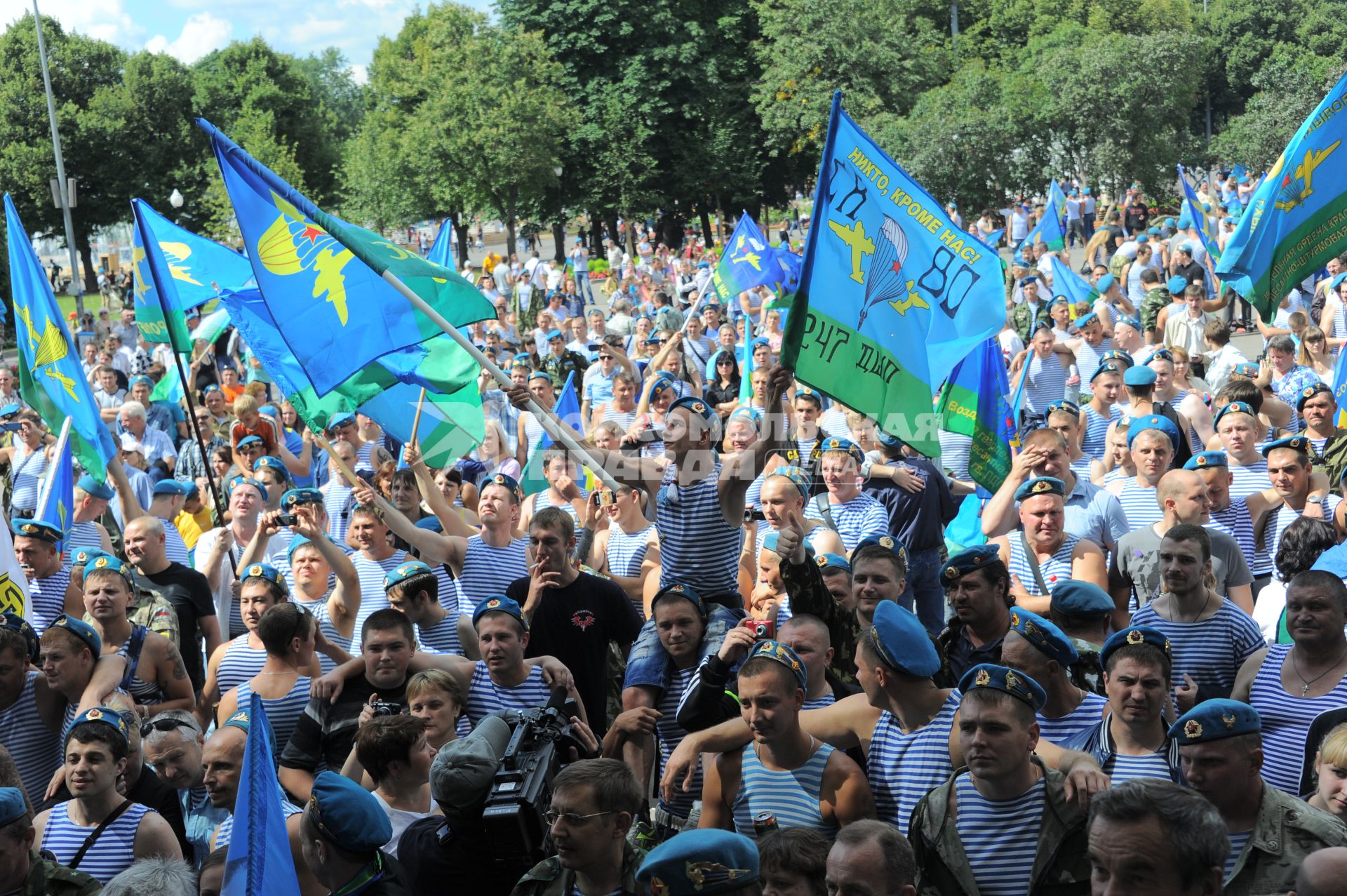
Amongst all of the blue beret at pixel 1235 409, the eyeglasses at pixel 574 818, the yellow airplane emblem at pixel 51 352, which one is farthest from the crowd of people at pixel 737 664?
the yellow airplane emblem at pixel 51 352

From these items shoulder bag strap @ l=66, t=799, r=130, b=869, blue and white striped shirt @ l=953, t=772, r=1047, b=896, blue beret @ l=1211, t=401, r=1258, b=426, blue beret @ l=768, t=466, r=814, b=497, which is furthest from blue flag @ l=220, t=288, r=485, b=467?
blue and white striped shirt @ l=953, t=772, r=1047, b=896

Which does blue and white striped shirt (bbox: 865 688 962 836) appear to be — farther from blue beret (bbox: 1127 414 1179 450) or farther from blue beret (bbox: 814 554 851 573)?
blue beret (bbox: 1127 414 1179 450)

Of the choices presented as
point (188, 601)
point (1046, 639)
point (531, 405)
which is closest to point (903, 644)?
point (1046, 639)

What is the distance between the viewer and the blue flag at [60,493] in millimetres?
8484

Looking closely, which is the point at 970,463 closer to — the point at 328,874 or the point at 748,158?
the point at 328,874

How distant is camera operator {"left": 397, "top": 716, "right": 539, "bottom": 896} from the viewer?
4.33 metres

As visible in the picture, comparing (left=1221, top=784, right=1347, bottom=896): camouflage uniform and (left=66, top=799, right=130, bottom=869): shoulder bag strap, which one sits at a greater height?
(left=66, top=799, right=130, bottom=869): shoulder bag strap

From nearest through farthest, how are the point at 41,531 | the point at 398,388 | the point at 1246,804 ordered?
the point at 1246,804 → the point at 41,531 → the point at 398,388

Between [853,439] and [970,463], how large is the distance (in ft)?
4.22

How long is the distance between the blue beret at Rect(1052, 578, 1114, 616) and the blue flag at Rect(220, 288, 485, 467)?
3735 millimetres

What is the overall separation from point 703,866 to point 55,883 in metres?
2.19

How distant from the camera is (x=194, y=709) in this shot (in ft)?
22.1

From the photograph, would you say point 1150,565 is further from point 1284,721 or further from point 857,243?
point 857,243

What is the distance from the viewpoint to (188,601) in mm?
7508
